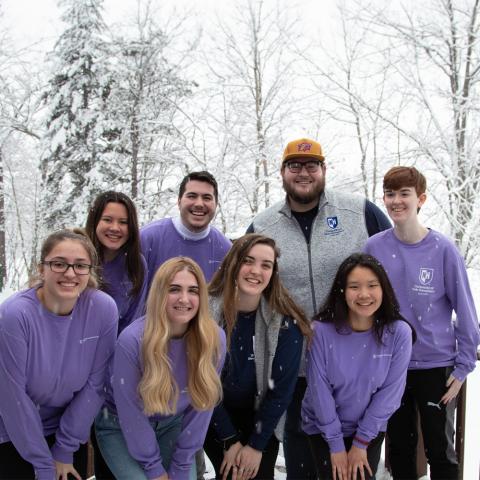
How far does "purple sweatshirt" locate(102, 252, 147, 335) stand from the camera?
11.0 ft

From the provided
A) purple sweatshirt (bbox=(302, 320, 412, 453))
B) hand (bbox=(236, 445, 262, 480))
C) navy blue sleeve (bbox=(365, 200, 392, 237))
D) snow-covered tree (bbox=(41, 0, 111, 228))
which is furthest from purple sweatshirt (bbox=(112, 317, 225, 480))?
snow-covered tree (bbox=(41, 0, 111, 228))

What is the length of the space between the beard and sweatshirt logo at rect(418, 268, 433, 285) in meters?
0.90

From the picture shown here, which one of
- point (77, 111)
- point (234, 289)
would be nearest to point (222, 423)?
point (234, 289)

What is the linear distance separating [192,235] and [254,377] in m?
1.25

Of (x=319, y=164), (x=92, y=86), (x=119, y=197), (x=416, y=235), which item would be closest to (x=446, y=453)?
(x=416, y=235)

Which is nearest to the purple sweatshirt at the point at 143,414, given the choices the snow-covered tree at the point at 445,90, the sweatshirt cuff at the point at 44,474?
the sweatshirt cuff at the point at 44,474

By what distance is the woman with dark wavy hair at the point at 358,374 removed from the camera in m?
2.83

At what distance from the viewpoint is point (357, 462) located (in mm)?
2799

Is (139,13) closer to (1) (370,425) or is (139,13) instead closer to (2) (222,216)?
(2) (222,216)

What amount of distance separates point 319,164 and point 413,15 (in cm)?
968

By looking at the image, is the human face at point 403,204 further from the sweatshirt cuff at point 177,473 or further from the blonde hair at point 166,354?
the sweatshirt cuff at point 177,473

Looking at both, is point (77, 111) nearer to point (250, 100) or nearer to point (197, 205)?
point (250, 100)

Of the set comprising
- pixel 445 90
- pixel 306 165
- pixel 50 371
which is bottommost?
pixel 50 371

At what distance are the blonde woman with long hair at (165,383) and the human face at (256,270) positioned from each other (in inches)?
11.5
